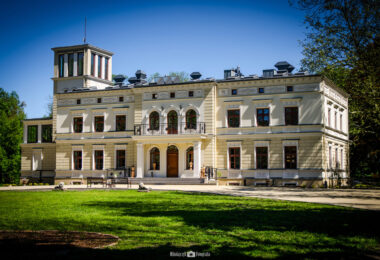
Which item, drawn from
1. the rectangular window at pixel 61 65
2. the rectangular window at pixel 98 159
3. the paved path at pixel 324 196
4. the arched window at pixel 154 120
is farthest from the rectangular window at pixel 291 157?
the rectangular window at pixel 61 65

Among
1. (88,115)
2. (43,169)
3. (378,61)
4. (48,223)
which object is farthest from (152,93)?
(48,223)

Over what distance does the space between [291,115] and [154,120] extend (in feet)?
36.3

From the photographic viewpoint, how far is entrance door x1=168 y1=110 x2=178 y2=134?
3234cm

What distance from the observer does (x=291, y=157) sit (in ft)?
96.8

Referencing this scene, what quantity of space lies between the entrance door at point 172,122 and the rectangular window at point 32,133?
1467 centimetres

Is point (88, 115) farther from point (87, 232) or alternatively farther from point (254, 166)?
point (87, 232)

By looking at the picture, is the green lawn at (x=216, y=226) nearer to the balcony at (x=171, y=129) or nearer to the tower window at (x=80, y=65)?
the balcony at (x=171, y=129)

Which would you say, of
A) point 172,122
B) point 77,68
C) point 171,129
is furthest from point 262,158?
point 77,68

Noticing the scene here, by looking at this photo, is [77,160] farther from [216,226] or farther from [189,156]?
[216,226]

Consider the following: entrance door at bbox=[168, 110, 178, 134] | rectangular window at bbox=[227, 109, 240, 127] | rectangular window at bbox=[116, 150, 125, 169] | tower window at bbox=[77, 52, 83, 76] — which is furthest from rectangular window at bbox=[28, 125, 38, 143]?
rectangular window at bbox=[227, 109, 240, 127]

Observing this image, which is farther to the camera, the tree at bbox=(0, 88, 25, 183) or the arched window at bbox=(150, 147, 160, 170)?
the tree at bbox=(0, 88, 25, 183)

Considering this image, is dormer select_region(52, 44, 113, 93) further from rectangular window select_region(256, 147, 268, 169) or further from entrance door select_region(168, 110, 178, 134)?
rectangular window select_region(256, 147, 268, 169)

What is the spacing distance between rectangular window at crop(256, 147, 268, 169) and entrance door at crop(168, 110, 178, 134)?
22.6ft

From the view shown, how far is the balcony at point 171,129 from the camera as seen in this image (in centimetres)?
3147
